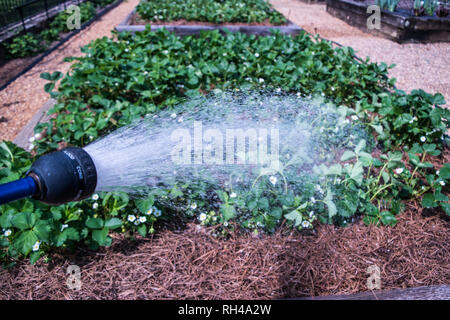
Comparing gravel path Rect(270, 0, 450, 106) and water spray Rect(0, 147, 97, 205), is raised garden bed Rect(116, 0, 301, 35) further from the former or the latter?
water spray Rect(0, 147, 97, 205)

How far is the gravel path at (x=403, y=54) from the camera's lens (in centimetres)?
409

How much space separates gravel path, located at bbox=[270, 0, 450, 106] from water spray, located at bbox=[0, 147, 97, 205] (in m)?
4.15

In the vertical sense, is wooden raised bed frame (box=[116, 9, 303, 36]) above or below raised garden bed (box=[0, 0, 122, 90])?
above

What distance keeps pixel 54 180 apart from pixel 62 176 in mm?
24

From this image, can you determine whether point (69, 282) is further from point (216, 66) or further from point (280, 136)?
point (216, 66)

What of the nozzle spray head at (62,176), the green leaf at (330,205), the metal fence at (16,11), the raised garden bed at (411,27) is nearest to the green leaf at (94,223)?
the nozzle spray head at (62,176)

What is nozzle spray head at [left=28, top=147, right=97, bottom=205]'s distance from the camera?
2.99 ft

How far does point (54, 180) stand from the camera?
91 cm

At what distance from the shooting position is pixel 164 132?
91.7 inches

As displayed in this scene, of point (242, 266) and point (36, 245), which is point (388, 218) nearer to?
point (242, 266)

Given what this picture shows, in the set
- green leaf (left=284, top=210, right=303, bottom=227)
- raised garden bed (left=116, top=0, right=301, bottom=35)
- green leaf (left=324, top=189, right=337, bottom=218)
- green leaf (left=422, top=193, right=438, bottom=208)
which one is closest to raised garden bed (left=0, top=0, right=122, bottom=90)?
raised garden bed (left=116, top=0, right=301, bottom=35)

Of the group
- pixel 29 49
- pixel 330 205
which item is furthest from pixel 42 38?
pixel 330 205

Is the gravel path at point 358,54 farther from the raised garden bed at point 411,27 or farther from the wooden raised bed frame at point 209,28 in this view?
the wooden raised bed frame at point 209,28
